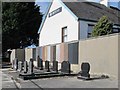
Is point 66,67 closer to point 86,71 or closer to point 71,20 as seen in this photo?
point 86,71

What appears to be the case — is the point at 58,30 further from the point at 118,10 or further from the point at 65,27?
the point at 118,10

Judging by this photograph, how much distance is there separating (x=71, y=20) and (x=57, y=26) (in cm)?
352

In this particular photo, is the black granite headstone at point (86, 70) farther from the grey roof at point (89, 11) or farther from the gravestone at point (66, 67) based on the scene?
the grey roof at point (89, 11)

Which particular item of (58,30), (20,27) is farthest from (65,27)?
(20,27)

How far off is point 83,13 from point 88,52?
7.93m

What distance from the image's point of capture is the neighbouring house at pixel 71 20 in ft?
79.5

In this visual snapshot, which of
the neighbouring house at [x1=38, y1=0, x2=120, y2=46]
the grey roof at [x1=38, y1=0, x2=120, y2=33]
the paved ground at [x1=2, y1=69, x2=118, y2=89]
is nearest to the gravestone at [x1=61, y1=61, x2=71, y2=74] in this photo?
the paved ground at [x1=2, y1=69, x2=118, y2=89]

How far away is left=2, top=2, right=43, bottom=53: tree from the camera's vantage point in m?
42.5

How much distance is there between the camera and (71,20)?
25312mm

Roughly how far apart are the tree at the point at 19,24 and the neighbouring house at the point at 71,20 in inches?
438

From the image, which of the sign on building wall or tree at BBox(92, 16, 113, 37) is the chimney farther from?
tree at BBox(92, 16, 113, 37)

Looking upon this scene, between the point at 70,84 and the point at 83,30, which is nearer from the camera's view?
the point at 70,84

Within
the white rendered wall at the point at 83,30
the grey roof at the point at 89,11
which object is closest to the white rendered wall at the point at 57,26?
the white rendered wall at the point at 83,30

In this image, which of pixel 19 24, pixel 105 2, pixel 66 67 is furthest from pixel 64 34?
pixel 19 24
